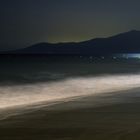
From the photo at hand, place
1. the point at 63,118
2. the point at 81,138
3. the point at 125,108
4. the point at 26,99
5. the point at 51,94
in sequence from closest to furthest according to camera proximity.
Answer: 1. the point at 81,138
2. the point at 63,118
3. the point at 125,108
4. the point at 26,99
5. the point at 51,94

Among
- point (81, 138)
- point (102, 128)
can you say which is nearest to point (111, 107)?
point (102, 128)

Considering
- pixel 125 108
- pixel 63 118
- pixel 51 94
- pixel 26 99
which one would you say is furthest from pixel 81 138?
pixel 51 94

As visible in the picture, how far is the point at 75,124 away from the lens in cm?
1125

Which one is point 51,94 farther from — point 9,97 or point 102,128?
point 102,128

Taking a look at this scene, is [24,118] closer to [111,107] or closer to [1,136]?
[1,136]

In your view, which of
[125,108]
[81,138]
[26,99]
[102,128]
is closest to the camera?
[81,138]

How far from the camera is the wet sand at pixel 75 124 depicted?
978 centimetres

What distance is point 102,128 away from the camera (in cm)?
1066

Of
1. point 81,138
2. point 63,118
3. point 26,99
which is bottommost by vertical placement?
point 81,138

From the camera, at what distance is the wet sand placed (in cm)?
978

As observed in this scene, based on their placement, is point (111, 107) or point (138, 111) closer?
point (138, 111)

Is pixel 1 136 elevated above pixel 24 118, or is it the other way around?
pixel 24 118

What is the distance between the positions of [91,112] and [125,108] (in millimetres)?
1565

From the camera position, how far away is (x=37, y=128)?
10766mm
